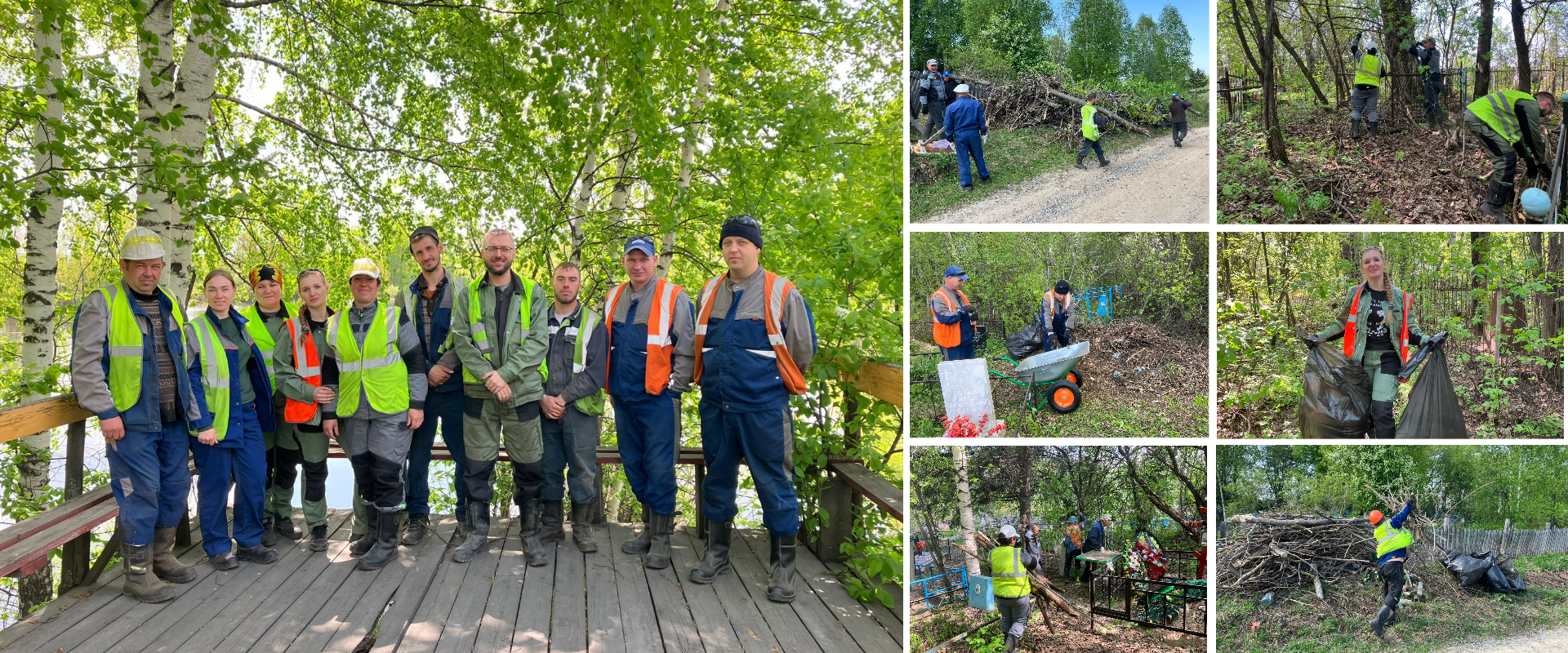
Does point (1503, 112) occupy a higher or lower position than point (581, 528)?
higher

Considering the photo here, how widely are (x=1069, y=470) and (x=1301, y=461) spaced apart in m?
0.44

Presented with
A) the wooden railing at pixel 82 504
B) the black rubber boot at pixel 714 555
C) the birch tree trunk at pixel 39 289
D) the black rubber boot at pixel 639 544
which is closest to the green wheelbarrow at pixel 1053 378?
the wooden railing at pixel 82 504

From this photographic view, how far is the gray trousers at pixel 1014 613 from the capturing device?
1.65 meters

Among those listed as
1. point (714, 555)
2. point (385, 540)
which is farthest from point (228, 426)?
point (714, 555)

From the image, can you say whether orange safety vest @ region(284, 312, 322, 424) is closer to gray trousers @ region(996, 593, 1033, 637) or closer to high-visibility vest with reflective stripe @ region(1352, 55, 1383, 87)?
gray trousers @ region(996, 593, 1033, 637)

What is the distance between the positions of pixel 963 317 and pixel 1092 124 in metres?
0.65

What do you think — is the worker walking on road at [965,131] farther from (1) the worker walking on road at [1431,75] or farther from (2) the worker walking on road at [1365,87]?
(1) the worker walking on road at [1431,75]

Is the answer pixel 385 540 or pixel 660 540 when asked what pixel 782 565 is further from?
pixel 385 540

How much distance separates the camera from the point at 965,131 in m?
1.81

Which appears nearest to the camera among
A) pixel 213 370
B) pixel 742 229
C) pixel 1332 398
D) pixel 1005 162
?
pixel 1005 162

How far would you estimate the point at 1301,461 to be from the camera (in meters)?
1.61

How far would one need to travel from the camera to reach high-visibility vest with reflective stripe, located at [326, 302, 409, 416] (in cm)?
403

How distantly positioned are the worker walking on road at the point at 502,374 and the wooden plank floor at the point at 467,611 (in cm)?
28

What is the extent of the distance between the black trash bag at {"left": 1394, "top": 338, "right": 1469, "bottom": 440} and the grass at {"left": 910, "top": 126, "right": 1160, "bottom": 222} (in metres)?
0.79
